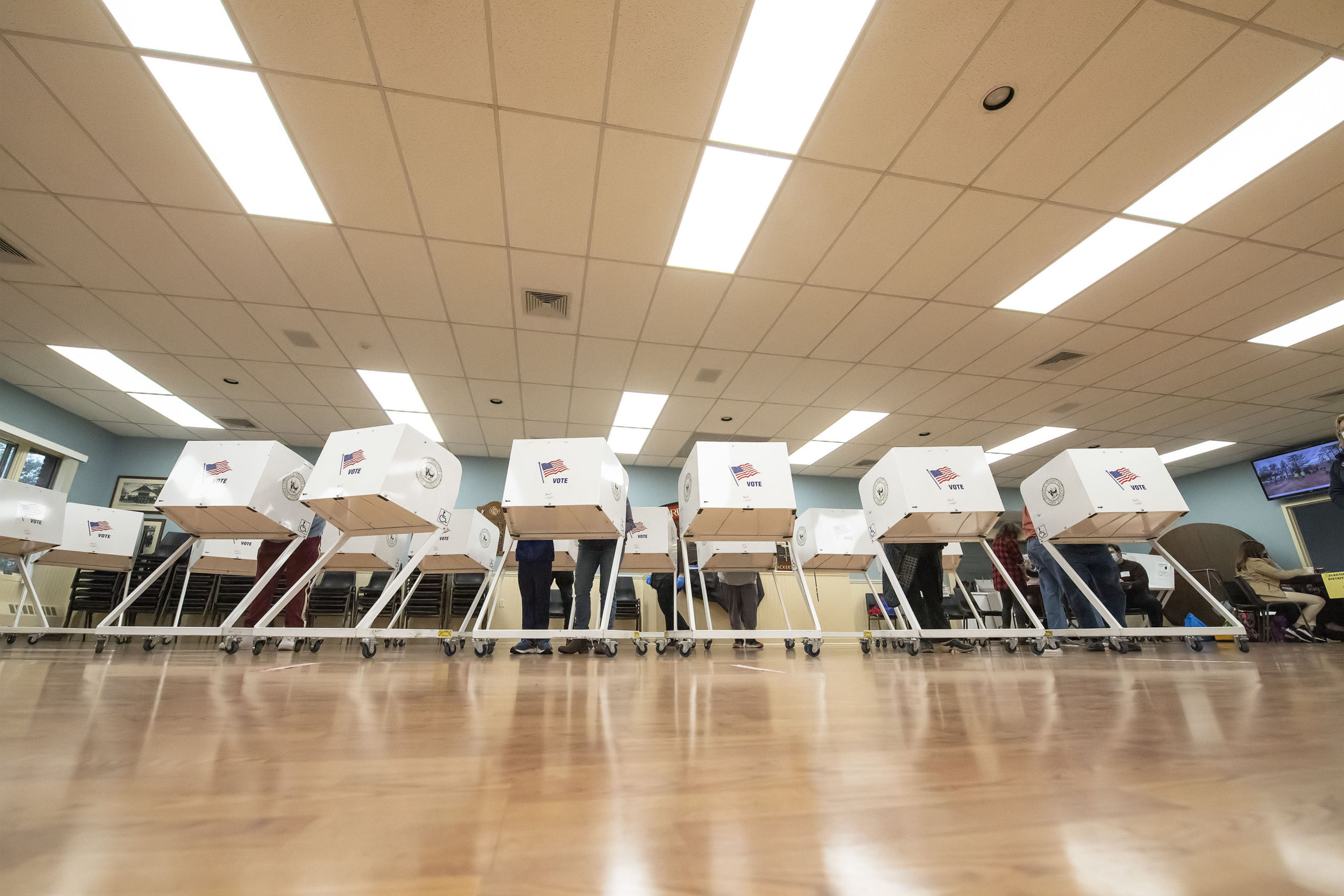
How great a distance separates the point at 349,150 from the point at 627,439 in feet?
14.5

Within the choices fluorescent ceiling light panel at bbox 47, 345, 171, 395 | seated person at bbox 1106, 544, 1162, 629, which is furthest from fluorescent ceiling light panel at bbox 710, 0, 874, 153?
fluorescent ceiling light panel at bbox 47, 345, 171, 395

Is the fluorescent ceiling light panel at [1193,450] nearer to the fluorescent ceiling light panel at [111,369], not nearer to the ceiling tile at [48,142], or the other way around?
the ceiling tile at [48,142]

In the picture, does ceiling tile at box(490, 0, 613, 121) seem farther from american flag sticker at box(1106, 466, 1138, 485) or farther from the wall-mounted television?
the wall-mounted television

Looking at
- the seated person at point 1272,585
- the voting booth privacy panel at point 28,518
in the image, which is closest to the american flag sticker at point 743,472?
the voting booth privacy panel at point 28,518

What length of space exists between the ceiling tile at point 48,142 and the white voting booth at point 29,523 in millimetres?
1816

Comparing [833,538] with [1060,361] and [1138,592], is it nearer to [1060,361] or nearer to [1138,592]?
[1060,361]

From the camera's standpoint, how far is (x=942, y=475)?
3.02 m

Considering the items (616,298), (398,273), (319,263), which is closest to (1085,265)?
(616,298)

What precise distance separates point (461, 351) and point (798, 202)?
10.2 feet

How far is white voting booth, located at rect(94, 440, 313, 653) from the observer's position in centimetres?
266

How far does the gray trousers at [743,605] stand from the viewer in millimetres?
4297

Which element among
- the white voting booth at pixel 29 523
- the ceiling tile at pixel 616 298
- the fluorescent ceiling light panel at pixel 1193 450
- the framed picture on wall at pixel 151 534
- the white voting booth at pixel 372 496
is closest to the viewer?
the white voting booth at pixel 372 496

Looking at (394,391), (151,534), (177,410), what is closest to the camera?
(394,391)

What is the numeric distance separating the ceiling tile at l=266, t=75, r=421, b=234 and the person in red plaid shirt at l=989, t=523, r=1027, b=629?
14.3 ft
